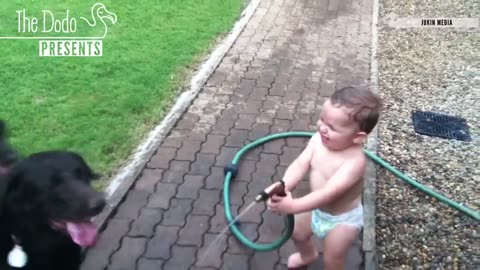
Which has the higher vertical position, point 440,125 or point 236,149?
point 440,125

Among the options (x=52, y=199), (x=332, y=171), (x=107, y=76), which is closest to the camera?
(x=52, y=199)

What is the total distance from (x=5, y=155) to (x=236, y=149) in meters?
2.23

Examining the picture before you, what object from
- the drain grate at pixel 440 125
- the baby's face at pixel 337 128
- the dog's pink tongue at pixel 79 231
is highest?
the baby's face at pixel 337 128

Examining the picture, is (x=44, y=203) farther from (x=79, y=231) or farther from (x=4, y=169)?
(x=4, y=169)

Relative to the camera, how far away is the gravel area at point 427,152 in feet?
12.3

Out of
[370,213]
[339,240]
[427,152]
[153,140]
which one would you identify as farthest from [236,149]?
[339,240]

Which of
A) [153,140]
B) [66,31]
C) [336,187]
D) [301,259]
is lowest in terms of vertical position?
[66,31]

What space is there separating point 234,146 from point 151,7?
13.9 feet

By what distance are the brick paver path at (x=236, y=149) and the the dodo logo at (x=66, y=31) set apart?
1653 mm

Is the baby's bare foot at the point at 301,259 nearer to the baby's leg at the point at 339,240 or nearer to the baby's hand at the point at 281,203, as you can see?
the baby's leg at the point at 339,240

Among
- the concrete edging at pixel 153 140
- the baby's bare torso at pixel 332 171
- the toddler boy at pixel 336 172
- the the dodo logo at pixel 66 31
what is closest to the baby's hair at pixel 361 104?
the toddler boy at pixel 336 172

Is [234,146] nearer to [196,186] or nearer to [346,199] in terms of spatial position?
[196,186]

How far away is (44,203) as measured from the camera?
2588mm

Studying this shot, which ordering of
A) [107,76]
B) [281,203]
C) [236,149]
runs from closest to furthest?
[281,203] < [236,149] < [107,76]
